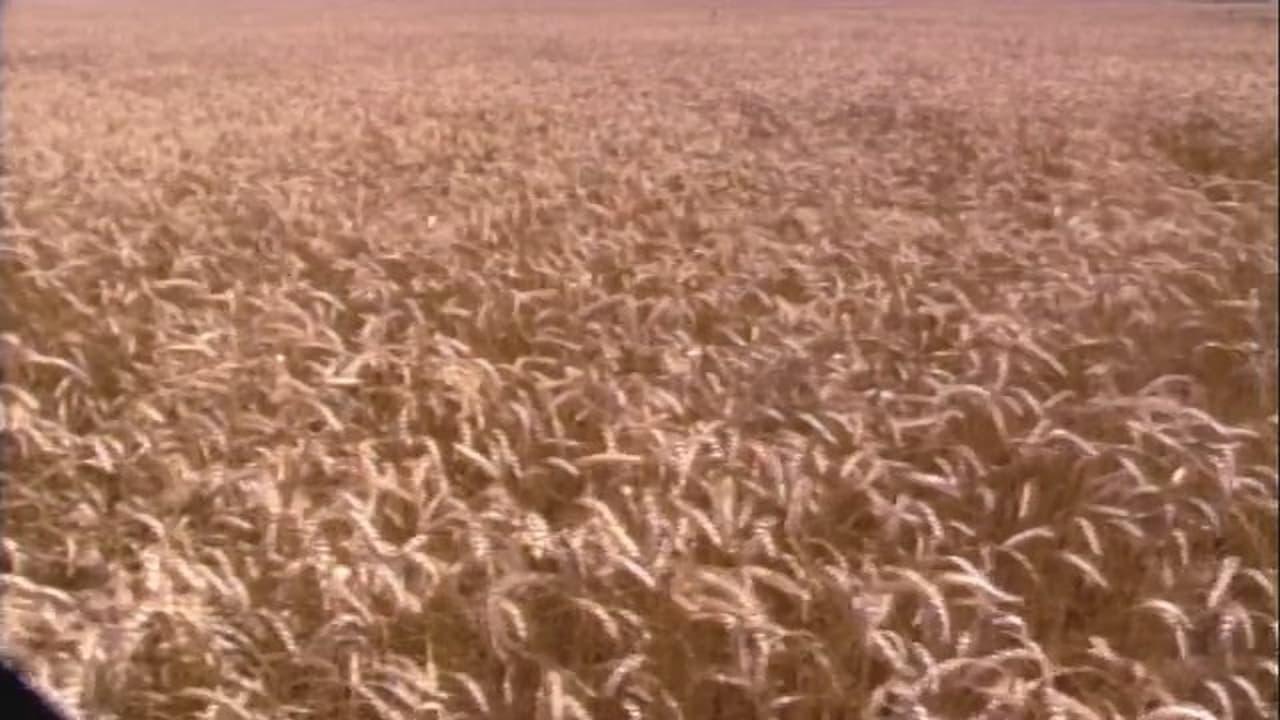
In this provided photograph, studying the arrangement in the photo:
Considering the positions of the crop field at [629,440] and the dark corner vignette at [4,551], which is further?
the crop field at [629,440]

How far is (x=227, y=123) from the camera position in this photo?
571 inches

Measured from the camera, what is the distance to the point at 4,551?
3.52 m

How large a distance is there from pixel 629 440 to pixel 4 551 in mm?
1624

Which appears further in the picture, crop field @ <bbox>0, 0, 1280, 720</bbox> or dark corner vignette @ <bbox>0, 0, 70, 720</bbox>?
crop field @ <bbox>0, 0, 1280, 720</bbox>

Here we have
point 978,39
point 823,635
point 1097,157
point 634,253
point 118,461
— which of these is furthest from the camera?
point 978,39

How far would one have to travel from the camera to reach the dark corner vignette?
118cm

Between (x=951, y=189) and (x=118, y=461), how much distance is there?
7680 millimetres

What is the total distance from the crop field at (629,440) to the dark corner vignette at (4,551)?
5 cm

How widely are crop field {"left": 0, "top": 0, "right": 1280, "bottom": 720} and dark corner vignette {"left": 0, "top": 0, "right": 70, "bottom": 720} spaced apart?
54 mm

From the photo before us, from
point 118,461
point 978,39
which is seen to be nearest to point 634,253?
point 118,461

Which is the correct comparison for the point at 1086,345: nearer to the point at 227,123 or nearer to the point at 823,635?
the point at 823,635

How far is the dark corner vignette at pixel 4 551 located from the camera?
118cm

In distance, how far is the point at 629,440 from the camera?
439 cm

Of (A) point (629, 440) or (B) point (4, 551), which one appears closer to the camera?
(B) point (4, 551)
